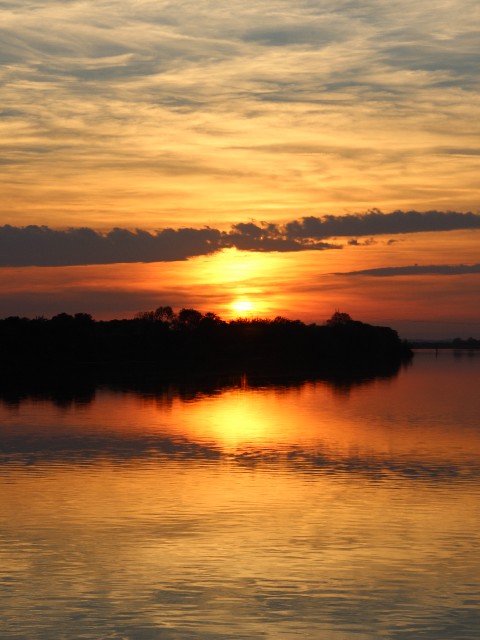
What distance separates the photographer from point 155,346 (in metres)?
153

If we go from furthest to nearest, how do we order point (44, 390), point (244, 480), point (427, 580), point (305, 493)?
1. point (44, 390)
2. point (244, 480)
3. point (305, 493)
4. point (427, 580)

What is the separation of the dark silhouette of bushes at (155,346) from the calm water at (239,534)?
234 feet

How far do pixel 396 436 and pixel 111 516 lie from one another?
70.4 ft

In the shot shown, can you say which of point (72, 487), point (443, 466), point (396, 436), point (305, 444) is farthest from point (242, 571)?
point (396, 436)

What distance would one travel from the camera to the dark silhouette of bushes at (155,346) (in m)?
128

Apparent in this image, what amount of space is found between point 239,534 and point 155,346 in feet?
433

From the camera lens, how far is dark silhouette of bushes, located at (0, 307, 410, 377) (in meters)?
128

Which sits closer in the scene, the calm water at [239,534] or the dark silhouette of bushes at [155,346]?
the calm water at [239,534]

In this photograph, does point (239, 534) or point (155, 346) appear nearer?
point (239, 534)

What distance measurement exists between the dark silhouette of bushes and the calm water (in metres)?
71.3

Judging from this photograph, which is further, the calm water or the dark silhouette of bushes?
the dark silhouette of bushes

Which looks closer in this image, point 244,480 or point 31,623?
point 31,623

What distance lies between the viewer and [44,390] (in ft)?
249

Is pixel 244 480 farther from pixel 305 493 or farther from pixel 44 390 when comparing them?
pixel 44 390
